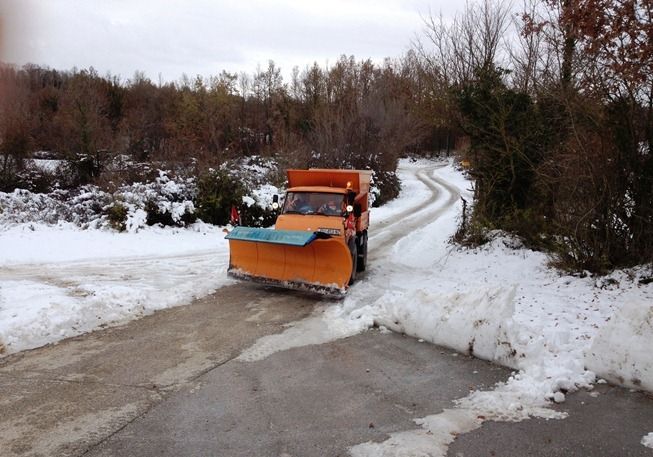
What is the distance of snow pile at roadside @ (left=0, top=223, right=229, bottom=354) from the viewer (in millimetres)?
7512

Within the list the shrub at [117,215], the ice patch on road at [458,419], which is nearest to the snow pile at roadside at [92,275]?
the shrub at [117,215]

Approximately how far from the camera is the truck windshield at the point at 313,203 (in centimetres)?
1108

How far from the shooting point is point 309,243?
962 centimetres

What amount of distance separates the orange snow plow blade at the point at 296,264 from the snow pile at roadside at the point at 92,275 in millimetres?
911

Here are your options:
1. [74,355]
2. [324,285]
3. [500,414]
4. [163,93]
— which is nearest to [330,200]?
[324,285]

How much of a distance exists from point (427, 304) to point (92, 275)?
738cm

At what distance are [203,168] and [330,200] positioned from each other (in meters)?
10.7

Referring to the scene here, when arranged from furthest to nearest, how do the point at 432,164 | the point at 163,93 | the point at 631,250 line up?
the point at 432,164 < the point at 163,93 < the point at 631,250

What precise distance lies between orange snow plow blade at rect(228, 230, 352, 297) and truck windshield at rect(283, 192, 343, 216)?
1.31 meters

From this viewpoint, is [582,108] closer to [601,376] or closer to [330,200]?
[330,200]

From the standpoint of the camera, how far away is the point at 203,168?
20562 mm

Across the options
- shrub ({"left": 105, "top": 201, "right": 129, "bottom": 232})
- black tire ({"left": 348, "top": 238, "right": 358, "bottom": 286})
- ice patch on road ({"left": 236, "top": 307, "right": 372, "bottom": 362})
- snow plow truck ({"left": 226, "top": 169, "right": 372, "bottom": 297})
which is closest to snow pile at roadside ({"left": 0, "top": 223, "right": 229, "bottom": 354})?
shrub ({"left": 105, "top": 201, "right": 129, "bottom": 232})

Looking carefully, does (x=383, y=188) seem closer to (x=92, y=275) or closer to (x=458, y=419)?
(x=92, y=275)

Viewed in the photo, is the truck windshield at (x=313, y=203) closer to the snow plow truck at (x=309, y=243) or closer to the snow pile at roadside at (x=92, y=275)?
the snow plow truck at (x=309, y=243)
